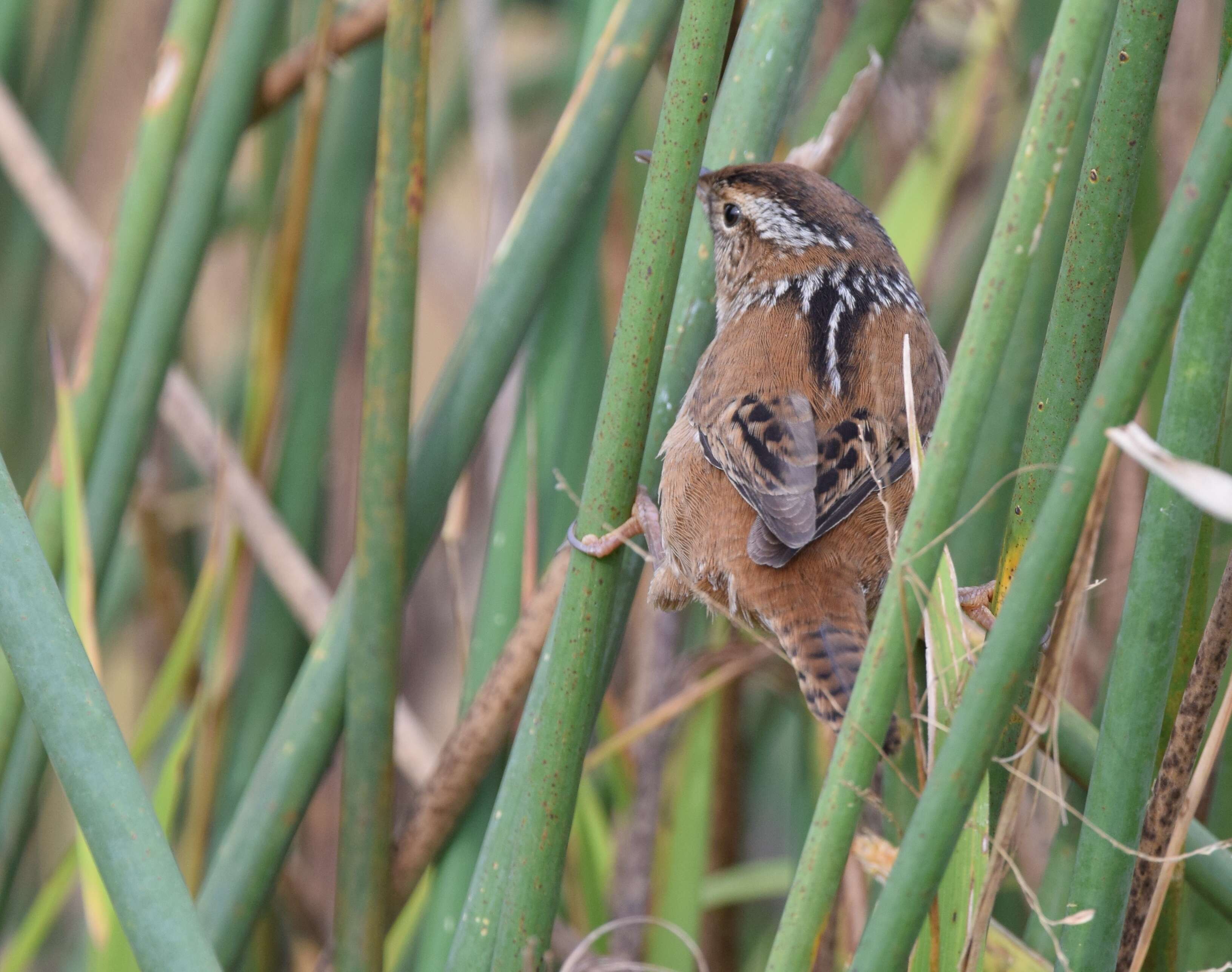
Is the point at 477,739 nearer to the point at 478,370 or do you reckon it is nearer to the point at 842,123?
the point at 478,370

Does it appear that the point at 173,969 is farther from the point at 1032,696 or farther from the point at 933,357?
the point at 933,357

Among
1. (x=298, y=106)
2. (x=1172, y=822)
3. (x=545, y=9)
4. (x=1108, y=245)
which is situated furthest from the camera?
(x=545, y=9)

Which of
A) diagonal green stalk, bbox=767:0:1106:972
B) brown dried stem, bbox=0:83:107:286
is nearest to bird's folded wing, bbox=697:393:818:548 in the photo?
diagonal green stalk, bbox=767:0:1106:972

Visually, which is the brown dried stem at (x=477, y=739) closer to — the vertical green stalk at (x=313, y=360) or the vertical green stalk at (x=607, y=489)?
the vertical green stalk at (x=607, y=489)

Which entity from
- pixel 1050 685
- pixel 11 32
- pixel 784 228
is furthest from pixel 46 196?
pixel 1050 685

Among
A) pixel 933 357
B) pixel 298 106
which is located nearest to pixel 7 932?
pixel 298 106

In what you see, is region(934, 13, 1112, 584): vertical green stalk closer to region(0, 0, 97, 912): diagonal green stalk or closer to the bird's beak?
the bird's beak
